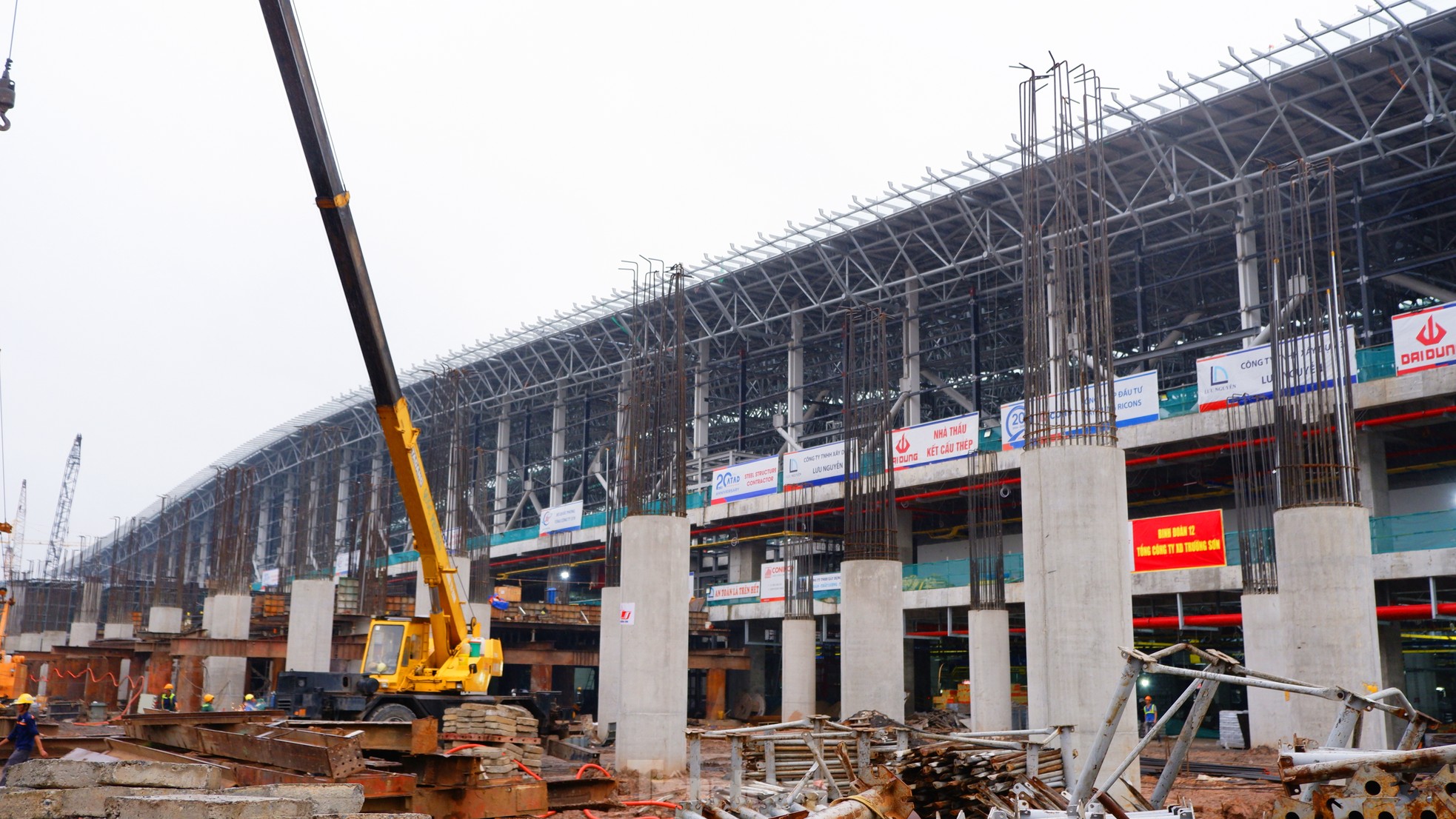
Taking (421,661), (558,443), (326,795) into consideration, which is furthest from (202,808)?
(558,443)

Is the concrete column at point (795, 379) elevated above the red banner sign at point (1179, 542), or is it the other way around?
the concrete column at point (795, 379)

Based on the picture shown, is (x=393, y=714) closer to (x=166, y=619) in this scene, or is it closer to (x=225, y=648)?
(x=225, y=648)

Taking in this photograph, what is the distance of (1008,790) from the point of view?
13516 mm

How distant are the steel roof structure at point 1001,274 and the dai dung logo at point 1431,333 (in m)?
6.55

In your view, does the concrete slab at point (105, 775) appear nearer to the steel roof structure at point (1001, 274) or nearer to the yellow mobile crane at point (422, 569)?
the yellow mobile crane at point (422, 569)

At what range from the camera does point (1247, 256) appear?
39.9 m

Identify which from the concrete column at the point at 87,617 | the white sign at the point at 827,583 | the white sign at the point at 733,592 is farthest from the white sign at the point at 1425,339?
the concrete column at the point at 87,617

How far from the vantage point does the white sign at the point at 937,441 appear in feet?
134

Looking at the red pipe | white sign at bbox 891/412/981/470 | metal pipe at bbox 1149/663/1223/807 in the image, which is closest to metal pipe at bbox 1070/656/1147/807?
metal pipe at bbox 1149/663/1223/807

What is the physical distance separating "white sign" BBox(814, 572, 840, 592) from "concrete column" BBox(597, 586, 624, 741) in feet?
30.7

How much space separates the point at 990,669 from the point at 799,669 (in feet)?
17.3

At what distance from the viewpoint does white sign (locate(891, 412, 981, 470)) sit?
40906 millimetres

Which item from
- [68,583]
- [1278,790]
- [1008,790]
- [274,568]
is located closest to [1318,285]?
[1278,790]

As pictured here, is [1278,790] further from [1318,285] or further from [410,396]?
[410,396]
